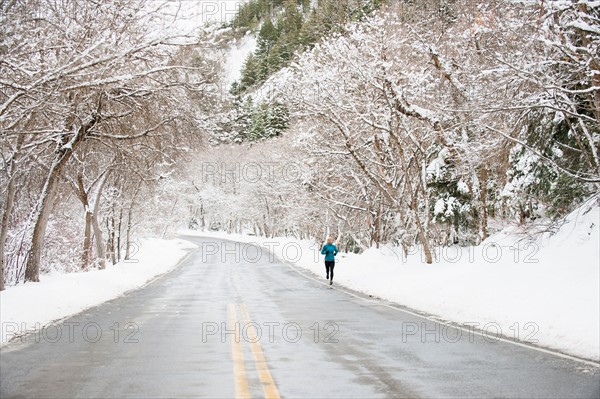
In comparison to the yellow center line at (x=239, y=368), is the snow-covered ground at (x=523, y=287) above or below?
above

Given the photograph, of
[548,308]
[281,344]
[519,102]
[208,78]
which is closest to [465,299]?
[548,308]

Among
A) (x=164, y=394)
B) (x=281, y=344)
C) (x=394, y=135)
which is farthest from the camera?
(x=394, y=135)

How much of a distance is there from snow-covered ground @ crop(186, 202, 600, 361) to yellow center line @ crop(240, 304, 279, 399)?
436 centimetres

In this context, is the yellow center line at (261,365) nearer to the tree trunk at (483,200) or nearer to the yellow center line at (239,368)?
the yellow center line at (239,368)

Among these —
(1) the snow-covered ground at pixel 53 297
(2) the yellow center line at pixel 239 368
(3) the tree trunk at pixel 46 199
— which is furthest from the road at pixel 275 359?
(3) the tree trunk at pixel 46 199

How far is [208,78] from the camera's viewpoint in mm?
16672

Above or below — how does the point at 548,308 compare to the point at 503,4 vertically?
below

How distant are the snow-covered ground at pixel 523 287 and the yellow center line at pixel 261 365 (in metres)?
4.36

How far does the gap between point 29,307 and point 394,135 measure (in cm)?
1463

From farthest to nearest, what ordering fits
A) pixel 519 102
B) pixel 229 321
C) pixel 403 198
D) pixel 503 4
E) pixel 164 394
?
pixel 403 198, pixel 503 4, pixel 519 102, pixel 229 321, pixel 164 394

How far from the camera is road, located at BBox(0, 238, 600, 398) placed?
24.2 ft

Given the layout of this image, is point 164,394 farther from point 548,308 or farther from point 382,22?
point 382,22

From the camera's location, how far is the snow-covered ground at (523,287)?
1155 centimetres

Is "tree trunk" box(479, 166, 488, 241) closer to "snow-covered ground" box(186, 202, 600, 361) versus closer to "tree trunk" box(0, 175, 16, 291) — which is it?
"snow-covered ground" box(186, 202, 600, 361)
